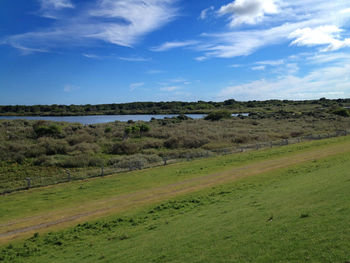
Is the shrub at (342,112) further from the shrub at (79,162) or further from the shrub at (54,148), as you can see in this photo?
the shrub at (54,148)

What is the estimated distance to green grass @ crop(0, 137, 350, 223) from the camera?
1923 cm

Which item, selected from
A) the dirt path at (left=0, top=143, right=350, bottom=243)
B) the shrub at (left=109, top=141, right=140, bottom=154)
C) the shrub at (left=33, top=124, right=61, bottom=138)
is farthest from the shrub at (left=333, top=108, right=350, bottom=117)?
the shrub at (left=33, top=124, right=61, bottom=138)

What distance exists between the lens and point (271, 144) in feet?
141

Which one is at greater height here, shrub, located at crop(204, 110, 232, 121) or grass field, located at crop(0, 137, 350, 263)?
shrub, located at crop(204, 110, 232, 121)

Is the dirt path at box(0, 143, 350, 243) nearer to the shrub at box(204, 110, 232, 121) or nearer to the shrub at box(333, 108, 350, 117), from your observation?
the shrub at box(204, 110, 232, 121)

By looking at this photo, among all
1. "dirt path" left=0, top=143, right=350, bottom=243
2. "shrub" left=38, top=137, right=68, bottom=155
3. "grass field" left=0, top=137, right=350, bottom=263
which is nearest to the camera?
"grass field" left=0, top=137, right=350, bottom=263

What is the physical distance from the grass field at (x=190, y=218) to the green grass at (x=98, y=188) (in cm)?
9

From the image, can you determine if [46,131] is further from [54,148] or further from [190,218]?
[190,218]

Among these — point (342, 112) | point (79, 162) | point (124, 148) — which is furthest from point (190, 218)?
point (342, 112)

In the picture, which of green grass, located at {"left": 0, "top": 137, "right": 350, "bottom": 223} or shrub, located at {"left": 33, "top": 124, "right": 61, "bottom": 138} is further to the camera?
shrub, located at {"left": 33, "top": 124, "right": 61, "bottom": 138}

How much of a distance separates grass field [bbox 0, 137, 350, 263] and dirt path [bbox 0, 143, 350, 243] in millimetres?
76

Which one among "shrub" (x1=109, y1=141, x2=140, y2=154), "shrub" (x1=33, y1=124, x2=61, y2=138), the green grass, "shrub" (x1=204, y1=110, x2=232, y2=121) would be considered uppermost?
"shrub" (x1=204, y1=110, x2=232, y2=121)

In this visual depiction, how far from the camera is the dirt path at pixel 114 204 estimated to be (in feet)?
51.7

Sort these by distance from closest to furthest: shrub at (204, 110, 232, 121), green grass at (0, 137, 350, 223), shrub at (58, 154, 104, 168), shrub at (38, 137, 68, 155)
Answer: green grass at (0, 137, 350, 223)
shrub at (58, 154, 104, 168)
shrub at (38, 137, 68, 155)
shrub at (204, 110, 232, 121)
